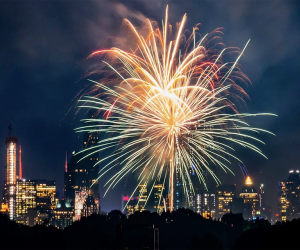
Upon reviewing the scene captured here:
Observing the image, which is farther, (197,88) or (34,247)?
(34,247)

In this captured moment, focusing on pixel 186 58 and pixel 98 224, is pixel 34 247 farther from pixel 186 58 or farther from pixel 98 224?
pixel 186 58

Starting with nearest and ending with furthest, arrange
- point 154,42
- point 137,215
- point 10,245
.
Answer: point 154,42
point 10,245
point 137,215

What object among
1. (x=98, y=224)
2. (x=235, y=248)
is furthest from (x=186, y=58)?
(x=98, y=224)

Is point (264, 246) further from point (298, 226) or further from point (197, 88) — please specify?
point (197, 88)

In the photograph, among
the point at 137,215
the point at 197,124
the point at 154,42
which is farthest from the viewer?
the point at 137,215

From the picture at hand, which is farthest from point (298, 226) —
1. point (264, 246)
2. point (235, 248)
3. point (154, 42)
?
point (154, 42)

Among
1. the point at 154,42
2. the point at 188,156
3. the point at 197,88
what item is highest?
the point at 154,42

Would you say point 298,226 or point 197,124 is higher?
point 197,124
